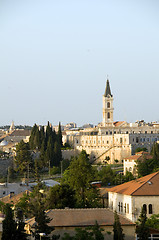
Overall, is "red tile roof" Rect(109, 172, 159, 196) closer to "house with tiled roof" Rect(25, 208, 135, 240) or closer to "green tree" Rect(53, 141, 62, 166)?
"house with tiled roof" Rect(25, 208, 135, 240)

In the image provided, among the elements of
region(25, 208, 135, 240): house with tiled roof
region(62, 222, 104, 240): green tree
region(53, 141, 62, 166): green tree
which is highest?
region(53, 141, 62, 166): green tree

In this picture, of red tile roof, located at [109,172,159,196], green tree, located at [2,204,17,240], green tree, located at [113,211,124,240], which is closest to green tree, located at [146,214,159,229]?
red tile roof, located at [109,172,159,196]

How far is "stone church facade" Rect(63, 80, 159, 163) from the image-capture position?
97.2 metres

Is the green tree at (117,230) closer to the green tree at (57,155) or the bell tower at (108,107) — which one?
the green tree at (57,155)

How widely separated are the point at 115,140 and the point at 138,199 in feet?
174

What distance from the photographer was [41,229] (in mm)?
38625

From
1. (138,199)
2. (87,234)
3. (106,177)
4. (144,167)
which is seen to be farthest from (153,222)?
(144,167)

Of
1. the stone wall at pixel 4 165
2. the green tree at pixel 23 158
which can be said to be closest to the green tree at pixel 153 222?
the green tree at pixel 23 158

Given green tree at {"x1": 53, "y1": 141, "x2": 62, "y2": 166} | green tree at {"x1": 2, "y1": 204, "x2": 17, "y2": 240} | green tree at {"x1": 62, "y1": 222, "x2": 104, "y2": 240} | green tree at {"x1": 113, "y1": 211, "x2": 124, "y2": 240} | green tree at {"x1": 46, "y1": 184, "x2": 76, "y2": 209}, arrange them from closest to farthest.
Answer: green tree at {"x1": 2, "y1": 204, "x2": 17, "y2": 240}
green tree at {"x1": 113, "y1": 211, "x2": 124, "y2": 240}
green tree at {"x1": 62, "y1": 222, "x2": 104, "y2": 240}
green tree at {"x1": 46, "y1": 184, "x2": 76, "y2": 209}
green tree at {"x1": 53, "y1": 141, "x2": 62, "y2": 166}

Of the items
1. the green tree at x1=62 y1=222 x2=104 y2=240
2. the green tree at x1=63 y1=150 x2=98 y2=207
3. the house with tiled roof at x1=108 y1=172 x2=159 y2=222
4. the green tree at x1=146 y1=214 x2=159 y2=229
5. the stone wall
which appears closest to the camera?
the green tree at x1=62 y1=222 x2=104 y2=240

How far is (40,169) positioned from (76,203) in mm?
38835

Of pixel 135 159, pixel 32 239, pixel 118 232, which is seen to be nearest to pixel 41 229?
pixel 32 239

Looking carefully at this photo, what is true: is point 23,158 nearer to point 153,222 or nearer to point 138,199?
point 138,199

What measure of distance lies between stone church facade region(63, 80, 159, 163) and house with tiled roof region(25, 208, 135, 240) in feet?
174
